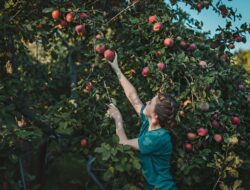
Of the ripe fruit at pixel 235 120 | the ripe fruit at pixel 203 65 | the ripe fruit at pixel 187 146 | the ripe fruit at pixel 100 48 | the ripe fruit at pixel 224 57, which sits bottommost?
the ripe fruit at pixel 187 146

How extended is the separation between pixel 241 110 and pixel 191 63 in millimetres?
958

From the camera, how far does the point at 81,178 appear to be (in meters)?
5.90

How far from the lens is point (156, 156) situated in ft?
10.8

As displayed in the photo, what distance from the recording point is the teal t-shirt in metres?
3.15

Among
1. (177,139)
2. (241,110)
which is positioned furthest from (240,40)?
(177,139)

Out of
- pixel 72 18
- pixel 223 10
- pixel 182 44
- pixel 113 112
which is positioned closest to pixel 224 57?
pixel 223 10

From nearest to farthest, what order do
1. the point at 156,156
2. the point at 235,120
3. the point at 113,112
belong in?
1. the point at 156,156
2. the point at 113,112
3. the point at 235,120

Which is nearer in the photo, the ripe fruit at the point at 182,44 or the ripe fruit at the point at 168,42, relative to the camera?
the ripe fruit at the point at 168,42

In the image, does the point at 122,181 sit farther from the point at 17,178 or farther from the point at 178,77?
the point at 17,178

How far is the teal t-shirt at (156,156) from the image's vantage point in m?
3.15

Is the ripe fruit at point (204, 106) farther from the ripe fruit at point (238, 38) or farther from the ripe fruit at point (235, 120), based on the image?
the ripe fruit at point (238, 38)

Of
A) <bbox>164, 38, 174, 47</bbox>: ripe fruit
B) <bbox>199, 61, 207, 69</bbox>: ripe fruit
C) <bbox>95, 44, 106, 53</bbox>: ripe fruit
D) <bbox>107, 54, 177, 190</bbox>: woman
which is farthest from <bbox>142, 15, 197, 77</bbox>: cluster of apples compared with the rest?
<bbox>107, 54, 177, 190</bbox>: woman

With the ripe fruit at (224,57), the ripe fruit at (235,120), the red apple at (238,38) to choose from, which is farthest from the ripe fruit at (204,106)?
the red apple at (238,38)

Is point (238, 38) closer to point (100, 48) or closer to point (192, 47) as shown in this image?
point (192, 47)
